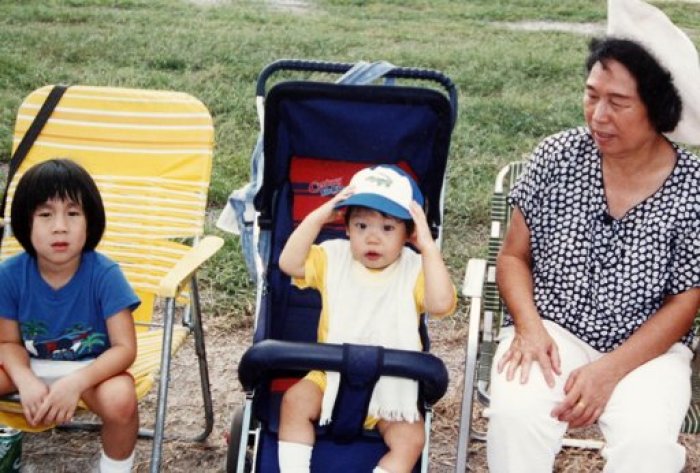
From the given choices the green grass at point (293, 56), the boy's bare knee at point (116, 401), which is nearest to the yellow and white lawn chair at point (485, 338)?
the boy's bare knee at point (116, 401)

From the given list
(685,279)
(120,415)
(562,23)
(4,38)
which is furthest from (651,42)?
(562,23)

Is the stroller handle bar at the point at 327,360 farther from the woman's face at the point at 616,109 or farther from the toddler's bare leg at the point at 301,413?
the woman's face at the point at 616,109

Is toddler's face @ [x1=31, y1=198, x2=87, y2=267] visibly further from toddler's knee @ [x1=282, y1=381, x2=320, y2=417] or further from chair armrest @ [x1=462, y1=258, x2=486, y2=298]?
chair armrest @ [x1=462, y1=258, x2=486, y2=298]

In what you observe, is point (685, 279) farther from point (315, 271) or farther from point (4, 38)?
point (4, 38)

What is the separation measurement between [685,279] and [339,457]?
121 cm

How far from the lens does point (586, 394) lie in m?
2.93

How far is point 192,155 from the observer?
386 cm

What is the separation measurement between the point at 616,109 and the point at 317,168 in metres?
1.06

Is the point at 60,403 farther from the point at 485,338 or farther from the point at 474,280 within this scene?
the point at 485,338

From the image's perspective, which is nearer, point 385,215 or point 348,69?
point 385,215

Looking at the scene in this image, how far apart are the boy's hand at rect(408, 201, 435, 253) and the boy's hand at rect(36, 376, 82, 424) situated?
1118 millimetres

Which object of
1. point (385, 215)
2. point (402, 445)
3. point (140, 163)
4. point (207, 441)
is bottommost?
point (207, 441)

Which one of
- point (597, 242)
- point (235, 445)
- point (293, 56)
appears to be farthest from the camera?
point (293, 56)

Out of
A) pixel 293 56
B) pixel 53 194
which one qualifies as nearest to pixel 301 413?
pixel 53 194
